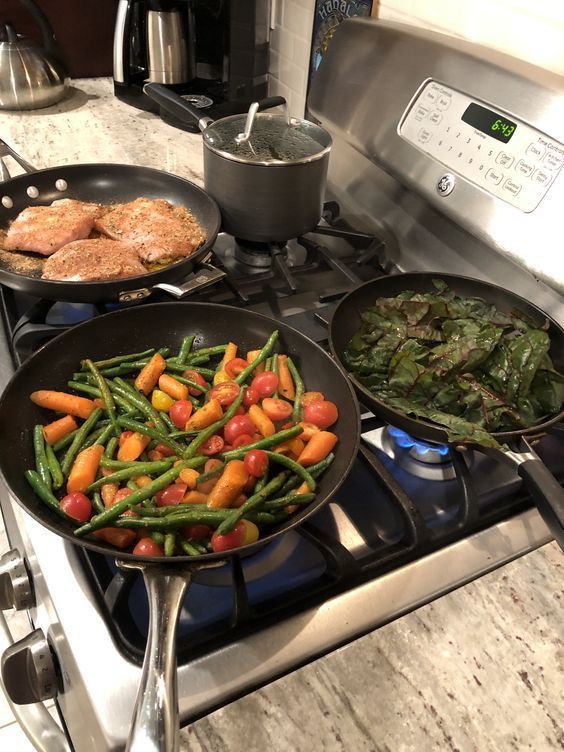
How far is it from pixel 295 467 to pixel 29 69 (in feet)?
5.31

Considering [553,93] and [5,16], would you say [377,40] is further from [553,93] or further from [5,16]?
[5,16]

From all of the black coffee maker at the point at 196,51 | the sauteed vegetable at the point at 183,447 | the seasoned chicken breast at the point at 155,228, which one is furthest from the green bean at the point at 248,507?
the black coffee maker at the point at 196,51

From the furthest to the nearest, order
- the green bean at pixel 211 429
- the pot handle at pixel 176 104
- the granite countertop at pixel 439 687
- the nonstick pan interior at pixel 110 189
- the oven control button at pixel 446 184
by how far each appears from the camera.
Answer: the pot handle at pixel 176 104 < the nonstick pan interior at pixel 110 189 < the oven control button at pixel 446 184 < the green bean at pixel 211 429 < the granite countertop at pixel 439 687

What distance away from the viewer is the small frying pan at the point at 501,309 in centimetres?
68

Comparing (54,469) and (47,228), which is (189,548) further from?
(47,228)

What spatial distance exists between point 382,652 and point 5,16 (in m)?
2.32

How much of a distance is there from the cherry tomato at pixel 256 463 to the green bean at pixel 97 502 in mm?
179

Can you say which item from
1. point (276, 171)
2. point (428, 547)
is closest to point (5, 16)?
point (276, 171)

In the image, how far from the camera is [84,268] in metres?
1.04

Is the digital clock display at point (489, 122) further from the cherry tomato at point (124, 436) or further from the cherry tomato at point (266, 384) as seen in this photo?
the cherry tomato at point (124, 436)

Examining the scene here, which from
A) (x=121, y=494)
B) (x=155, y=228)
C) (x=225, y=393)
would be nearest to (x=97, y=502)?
(x=121, y=494)

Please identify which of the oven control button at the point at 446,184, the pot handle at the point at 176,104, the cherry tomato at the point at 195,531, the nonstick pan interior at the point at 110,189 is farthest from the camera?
the pot handle at the point at 176,104

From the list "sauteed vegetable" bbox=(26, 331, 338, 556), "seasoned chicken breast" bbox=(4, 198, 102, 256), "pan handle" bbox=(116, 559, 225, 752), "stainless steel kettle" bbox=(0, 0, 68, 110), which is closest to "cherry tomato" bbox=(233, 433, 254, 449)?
"sauteed vegetable" bbox=(26, 331, 338, 556)

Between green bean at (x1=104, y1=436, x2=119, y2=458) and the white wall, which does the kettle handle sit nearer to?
the white wall
